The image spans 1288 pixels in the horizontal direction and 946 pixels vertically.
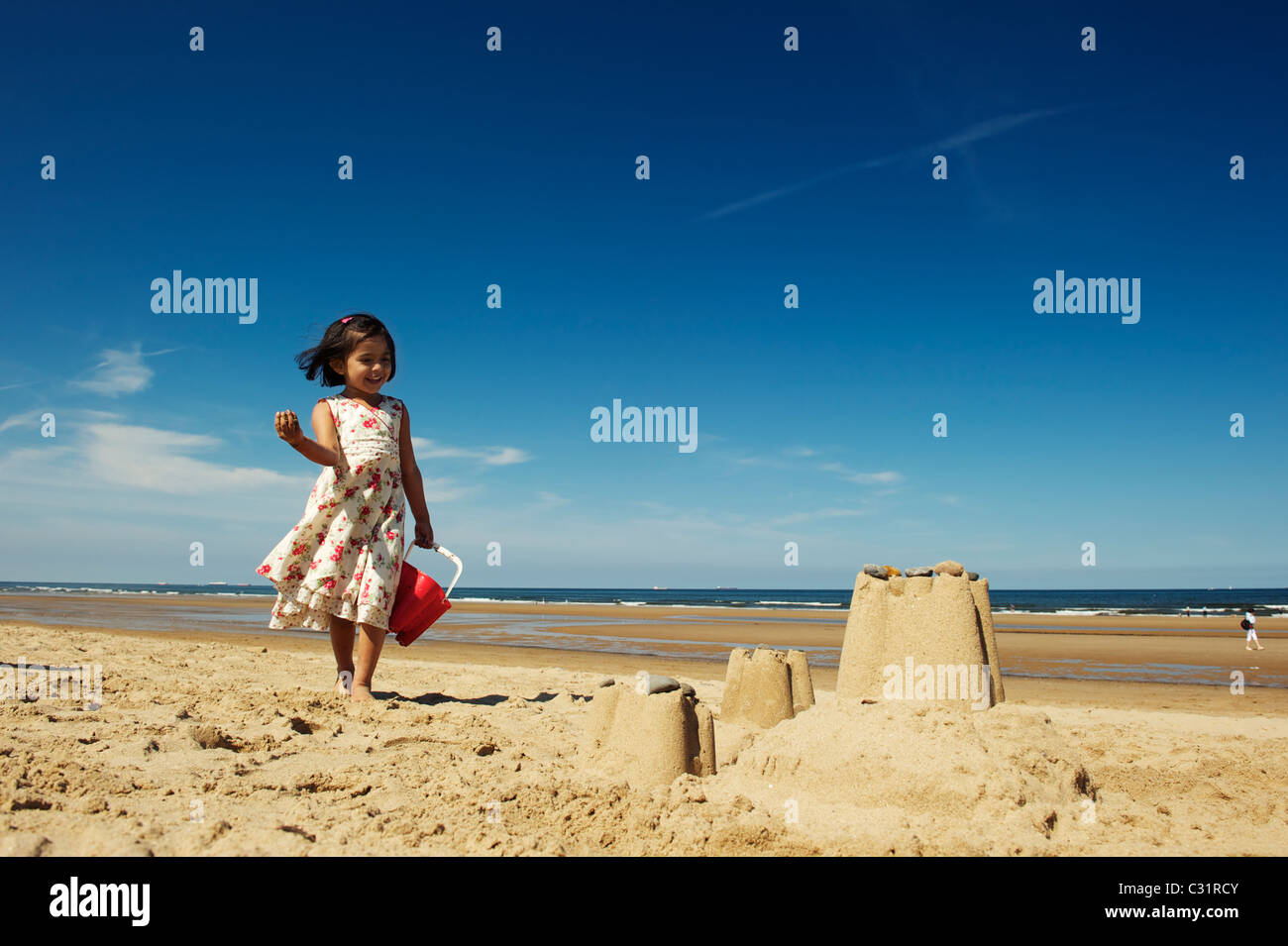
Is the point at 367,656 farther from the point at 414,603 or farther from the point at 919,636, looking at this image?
the point at 919,636

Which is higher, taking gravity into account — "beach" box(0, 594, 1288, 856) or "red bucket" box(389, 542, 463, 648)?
"red bucket" box(389, 542, 463, 648)

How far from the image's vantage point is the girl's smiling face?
4715 millimetres

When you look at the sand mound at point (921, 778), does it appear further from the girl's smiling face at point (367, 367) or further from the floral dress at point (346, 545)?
the girl's smiling face at point (367, 367)

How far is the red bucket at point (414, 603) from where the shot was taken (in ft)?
15.6

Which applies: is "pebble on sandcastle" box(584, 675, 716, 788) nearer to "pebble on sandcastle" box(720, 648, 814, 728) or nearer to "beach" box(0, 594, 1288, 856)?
"beach" box(0, 594, 1288, 856)

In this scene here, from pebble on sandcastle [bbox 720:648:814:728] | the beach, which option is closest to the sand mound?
the beach

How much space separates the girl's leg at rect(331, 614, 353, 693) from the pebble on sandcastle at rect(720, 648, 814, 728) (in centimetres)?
245

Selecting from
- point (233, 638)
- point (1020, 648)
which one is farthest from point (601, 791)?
point (1020, 648)

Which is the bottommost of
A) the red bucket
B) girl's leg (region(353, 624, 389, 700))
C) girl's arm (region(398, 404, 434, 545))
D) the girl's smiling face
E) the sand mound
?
the sand mound

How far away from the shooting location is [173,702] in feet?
14.2

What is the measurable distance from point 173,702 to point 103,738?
1.09 meters
